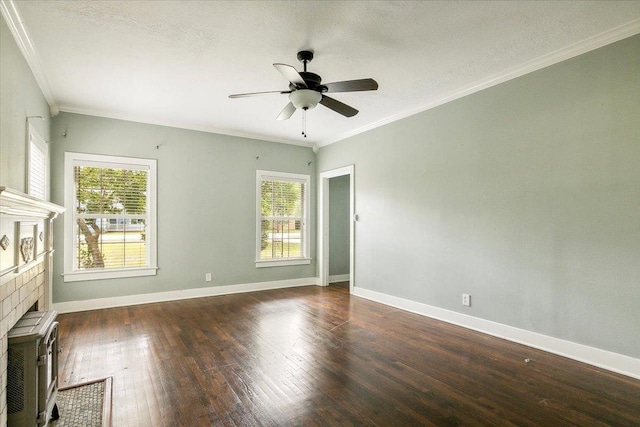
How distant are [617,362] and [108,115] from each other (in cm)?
641

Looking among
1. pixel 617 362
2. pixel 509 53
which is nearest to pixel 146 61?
pixel 509 53

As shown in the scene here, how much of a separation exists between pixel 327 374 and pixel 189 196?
378 cm

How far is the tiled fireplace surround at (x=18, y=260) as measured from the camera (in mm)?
1710

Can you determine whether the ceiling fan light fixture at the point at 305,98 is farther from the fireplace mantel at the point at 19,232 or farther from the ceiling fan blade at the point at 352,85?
the fireplace mantel at the point at 19,232

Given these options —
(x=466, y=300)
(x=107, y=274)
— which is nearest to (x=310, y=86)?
(x=466, y=300)

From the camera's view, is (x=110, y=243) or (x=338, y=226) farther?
(x=338, y=226)

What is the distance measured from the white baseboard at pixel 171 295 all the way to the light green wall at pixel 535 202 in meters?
2.20

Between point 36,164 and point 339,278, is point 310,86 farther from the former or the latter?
point 339,278

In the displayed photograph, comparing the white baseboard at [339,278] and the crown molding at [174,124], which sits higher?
the crown molding at [174,124]

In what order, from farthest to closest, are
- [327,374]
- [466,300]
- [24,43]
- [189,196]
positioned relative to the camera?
1. [189,196]
2. [466,300]
3. [24,43]
4. [327,374]

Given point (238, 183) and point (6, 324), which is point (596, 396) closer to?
point (6, 324)

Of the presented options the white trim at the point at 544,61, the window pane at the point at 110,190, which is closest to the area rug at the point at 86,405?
the window pane at the point at 110,190

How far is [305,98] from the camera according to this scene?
298cm

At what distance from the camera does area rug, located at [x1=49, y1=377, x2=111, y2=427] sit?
2.06m
